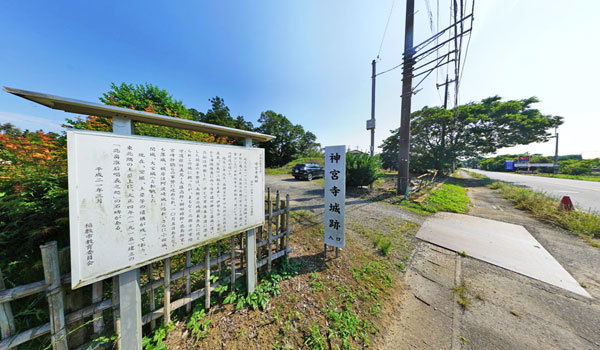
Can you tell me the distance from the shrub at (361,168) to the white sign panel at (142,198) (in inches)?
271

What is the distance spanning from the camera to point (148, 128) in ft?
9.98

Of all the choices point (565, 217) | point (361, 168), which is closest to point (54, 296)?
point (361, 168)

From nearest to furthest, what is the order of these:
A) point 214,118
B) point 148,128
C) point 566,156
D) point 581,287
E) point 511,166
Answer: point 581,287 → point 148,128 → point 214,118 → point 511,166 → point 566,156

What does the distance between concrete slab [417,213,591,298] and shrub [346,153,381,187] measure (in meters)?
3.08

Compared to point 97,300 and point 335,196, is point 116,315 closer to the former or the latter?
point 97,300

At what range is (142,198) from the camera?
4.38 ft

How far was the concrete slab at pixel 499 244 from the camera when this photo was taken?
9.40 feet

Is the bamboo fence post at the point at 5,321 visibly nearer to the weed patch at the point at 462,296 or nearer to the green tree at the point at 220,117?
the weed patch at the point at 462,296

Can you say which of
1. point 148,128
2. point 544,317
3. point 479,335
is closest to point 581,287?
point 544,317

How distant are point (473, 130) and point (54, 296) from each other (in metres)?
22.5

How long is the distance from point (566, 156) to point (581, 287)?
233ft

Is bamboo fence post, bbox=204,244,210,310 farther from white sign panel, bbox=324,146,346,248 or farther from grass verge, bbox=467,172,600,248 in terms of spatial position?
grass verge, bbox=467,172,600,248

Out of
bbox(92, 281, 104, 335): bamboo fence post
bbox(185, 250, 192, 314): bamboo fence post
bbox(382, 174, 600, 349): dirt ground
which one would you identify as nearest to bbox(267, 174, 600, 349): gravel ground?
bbox(382, 174, 600, 349): dirt ground

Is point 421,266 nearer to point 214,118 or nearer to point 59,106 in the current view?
point 59,106
